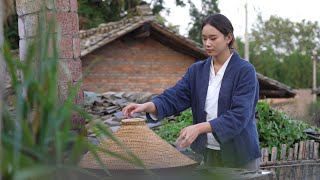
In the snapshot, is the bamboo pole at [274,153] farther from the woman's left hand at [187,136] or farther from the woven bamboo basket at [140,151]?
the woman's left hand at [187,136]

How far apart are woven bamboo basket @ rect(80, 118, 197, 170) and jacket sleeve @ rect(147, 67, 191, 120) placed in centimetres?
45

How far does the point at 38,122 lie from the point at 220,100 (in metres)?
1.67

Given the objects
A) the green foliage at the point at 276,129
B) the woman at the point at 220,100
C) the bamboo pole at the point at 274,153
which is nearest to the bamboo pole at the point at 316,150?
the green foliage at the point at 276,129

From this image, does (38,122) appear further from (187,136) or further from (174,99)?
(174,99)

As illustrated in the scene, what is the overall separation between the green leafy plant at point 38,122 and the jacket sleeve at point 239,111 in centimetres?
136

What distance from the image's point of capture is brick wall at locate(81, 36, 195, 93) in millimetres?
16078

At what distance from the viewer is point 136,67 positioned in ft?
53.3

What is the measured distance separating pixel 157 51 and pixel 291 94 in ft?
15.6

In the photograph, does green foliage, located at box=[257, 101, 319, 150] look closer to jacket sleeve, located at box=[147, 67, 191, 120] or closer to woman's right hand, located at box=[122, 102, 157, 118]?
jacket sleeve, located at box=[147, 67, 191, 120]

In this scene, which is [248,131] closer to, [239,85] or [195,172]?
[239,85]

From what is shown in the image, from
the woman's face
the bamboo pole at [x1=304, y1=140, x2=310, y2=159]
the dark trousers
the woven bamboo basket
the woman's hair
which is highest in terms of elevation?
the woman's hair

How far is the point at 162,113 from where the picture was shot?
11.0ft

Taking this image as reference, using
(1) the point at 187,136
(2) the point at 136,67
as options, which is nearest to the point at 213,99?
(1) the point at 187,136

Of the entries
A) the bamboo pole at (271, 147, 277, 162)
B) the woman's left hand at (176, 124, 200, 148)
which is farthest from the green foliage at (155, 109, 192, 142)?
the woman's left hand at (176, 124, 200, 148)
